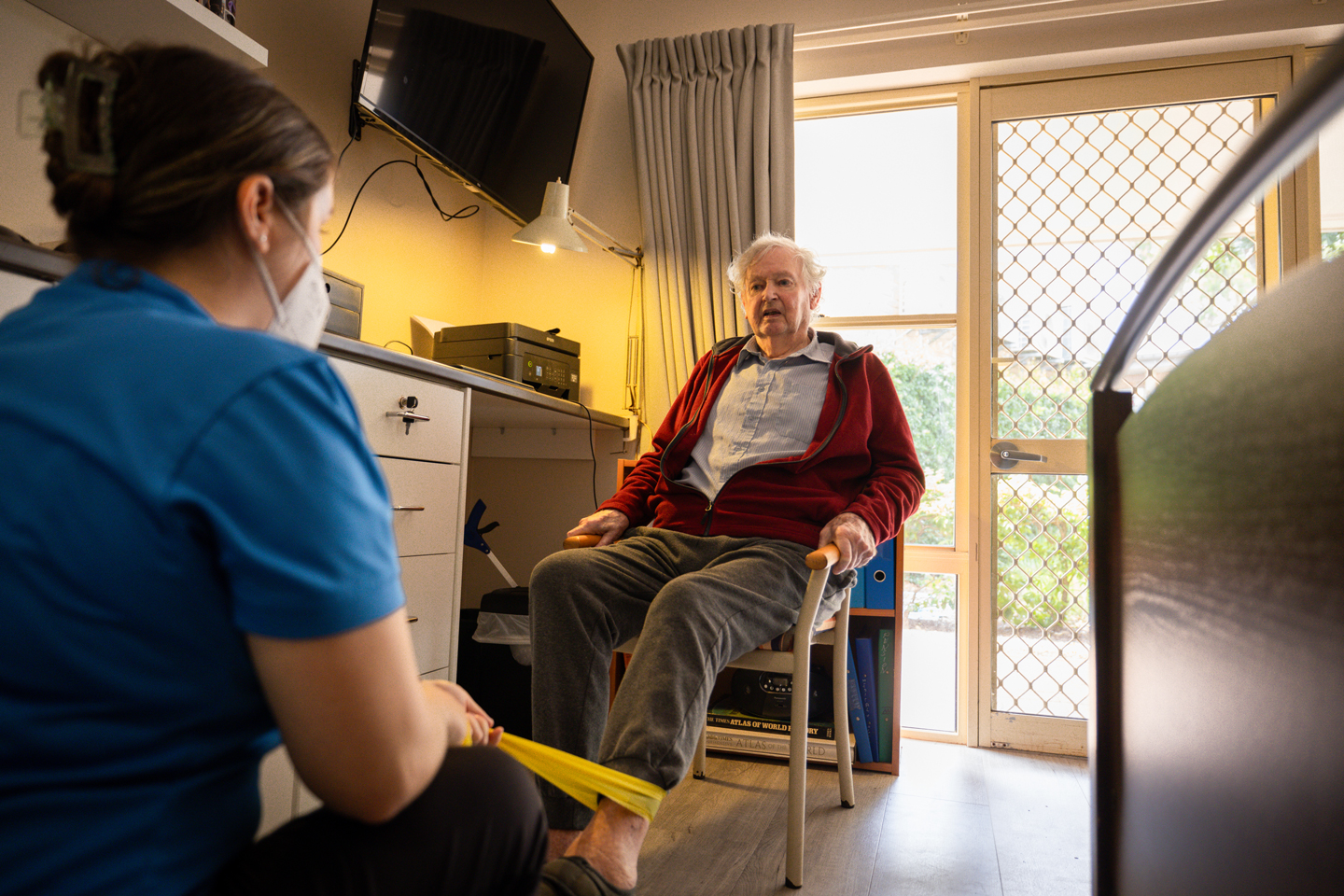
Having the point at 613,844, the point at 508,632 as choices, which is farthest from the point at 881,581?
the point at 613,844

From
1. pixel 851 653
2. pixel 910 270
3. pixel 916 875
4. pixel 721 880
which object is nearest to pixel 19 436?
pixel 721 880

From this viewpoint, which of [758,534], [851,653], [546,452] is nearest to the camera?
[758,534]

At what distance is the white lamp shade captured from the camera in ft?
7.59

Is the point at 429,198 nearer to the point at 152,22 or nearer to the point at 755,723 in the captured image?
the point at 152,22

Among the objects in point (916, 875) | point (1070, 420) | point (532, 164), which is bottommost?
point (916, 875)

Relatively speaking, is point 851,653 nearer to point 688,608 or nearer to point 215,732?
point 688,608

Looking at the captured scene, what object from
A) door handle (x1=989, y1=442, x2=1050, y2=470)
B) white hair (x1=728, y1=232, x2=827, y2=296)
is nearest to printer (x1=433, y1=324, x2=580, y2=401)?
white hair (x1=728, y1=232, x2=827, y2=296)

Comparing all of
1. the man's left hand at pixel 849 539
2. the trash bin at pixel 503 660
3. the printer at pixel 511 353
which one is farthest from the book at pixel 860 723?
the printer at pixel 511 353

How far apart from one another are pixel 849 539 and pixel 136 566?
1263mm

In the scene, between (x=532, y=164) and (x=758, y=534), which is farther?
(x=532, y=164)

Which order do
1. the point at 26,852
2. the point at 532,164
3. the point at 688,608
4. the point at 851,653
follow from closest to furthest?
the point at 26,852, the point at 688,608, the point at 851,653, the point at 532,164

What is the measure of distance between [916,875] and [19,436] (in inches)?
58.9

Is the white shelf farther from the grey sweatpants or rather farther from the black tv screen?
the grey sweatpants

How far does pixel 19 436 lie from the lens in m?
0.47
